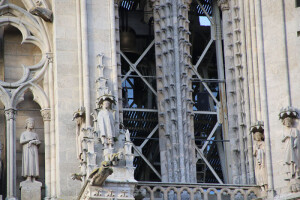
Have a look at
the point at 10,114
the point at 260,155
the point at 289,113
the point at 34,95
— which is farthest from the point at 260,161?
the point at 10,114

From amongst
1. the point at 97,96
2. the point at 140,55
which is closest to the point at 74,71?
the point at 97,96

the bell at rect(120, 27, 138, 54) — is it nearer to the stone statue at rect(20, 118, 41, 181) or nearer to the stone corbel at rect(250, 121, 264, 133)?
the stone statue at rect(20, 118, 41, 181)

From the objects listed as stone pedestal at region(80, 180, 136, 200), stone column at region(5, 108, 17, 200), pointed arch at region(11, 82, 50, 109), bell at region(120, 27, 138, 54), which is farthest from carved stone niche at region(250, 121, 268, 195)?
stone column at region(5, 108, 17, 200)

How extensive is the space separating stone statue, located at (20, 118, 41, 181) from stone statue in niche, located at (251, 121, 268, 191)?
461cm

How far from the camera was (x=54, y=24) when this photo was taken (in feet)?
96.6

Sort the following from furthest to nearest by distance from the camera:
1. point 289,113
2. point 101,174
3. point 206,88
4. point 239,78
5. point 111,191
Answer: point 206,88 → point 239,78 → point 289,113 → point 111,191 → point 101,174

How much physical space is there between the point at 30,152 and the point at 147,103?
402 centimetres

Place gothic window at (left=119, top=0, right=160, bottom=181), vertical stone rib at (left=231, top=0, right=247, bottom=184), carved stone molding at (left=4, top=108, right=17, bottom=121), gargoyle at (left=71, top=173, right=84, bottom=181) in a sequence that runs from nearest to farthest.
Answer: gargoyle at (left=71, top=173, right=84, bottom=181), carved stone molding at (left=4, top=108, right=17, bottom=121), vertical stone rib at (left=231, top=0, right=247, bottom=184), gothic window at (left=119, top=0, right=160, bottom=181)

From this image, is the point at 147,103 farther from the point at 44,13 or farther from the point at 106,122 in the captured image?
the point at 106,122

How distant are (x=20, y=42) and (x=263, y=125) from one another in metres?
5.62

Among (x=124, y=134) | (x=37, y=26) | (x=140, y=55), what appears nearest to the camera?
(x=124, y=134)

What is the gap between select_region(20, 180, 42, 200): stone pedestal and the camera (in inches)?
1118

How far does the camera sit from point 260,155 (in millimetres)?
29234

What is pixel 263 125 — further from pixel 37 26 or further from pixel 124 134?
pixel 37 26
